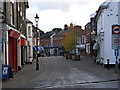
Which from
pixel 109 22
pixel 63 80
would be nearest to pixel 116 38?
pixel 109 22

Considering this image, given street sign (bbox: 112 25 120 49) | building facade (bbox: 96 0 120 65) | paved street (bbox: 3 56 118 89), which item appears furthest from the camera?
building facade (bbox: 96 0 120 65)

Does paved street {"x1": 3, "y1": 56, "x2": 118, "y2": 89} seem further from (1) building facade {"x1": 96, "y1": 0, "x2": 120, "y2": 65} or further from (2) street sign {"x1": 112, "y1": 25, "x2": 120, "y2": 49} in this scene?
(1) building facade {"x1": 96, "y1": 0, "x2": 120, "y2": 65}

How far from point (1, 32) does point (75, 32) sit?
3694 centimetres

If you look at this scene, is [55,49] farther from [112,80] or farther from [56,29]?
[112,80]

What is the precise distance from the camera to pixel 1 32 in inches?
525

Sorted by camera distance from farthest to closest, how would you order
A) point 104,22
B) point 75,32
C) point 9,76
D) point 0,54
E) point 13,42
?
point 75,32 → point 104,22 → point 13,42 → point 9,76 → point 0,54

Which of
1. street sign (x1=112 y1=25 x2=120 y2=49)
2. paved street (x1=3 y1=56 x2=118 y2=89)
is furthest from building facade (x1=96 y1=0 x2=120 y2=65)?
paved street (x1=3 y1=56 x2=118 y2=89)

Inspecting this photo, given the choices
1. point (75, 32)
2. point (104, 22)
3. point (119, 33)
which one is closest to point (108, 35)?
point (104, 22)

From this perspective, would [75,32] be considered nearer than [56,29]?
Yes

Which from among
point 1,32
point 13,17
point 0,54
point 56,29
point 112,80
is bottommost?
point 112,80

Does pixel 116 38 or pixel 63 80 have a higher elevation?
pixel 116 38

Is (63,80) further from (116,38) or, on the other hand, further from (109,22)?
(109,22)

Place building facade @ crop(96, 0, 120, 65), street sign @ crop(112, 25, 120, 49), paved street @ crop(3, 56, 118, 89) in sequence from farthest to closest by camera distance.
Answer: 1. building facade @ crop(96, 0, 120, 65)
2. street sign @ crop(112, 25, 120, 49)
3. paved street @ crop(3, 56, 118, 89)

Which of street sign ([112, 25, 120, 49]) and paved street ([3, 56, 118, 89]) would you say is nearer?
paved street ([3, 56, 118, 89])
